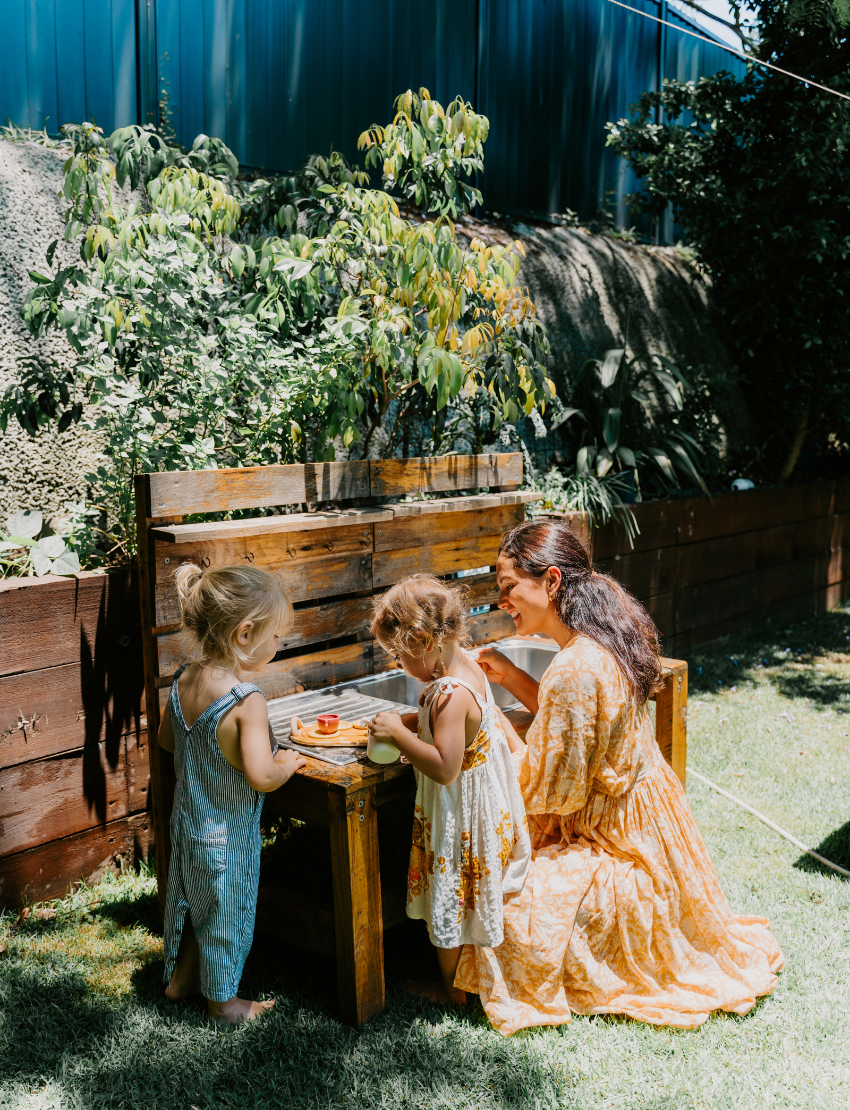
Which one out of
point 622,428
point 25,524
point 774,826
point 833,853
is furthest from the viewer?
point 622,428

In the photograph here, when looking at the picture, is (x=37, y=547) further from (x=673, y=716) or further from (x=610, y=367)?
(x=610, y=367)

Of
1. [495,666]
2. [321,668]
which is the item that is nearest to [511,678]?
[495,666]

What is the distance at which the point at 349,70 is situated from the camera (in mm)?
6070

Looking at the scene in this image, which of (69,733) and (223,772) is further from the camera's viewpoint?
(69,733)

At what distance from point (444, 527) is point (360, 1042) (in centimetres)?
206

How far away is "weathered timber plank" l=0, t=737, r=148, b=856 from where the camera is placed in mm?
3062

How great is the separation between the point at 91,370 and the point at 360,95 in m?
3.93

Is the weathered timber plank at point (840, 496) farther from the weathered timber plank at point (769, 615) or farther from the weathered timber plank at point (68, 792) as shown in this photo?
the weathered timber plank at point (68, 792)

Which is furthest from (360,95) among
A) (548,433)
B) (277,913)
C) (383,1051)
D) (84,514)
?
(383,1051)

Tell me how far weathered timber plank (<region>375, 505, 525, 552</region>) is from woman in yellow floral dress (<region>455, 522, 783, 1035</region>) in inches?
33.6

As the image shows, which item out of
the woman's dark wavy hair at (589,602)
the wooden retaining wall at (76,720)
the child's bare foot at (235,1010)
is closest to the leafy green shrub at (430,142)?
the wooden retaining wall at (76,720)

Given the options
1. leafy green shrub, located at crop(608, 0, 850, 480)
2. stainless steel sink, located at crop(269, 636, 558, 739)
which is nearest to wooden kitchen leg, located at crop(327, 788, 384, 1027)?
stainless steel sink, located at crop(269, 636, 558, 739)

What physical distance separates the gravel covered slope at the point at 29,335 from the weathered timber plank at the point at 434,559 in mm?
1382

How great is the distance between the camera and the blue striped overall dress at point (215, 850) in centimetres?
255
